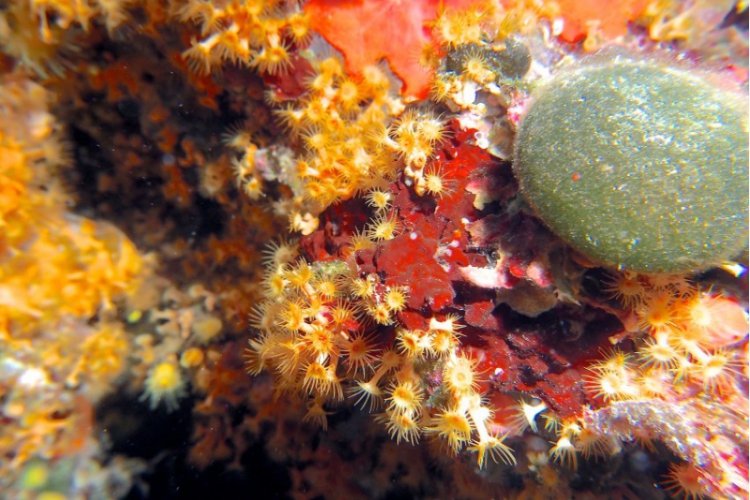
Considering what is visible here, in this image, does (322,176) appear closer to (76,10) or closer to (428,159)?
(428,159)

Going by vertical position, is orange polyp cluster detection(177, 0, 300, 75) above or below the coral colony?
above

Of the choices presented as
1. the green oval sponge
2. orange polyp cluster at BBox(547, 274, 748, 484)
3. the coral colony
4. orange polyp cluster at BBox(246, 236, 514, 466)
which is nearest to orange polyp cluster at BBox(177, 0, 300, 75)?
the coral colony

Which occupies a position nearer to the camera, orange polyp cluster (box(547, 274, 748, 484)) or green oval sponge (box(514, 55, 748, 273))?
green oval sponge (box(514, 55, 748, 273))

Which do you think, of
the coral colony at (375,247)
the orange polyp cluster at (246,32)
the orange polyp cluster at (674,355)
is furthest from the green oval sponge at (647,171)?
the orange polyp cluster at (246,32)

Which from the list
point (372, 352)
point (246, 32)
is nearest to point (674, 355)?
point (372, 352)

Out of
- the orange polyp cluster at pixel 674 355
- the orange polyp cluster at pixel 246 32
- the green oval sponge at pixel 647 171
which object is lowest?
the orange polyp cluster at pixel 674 355

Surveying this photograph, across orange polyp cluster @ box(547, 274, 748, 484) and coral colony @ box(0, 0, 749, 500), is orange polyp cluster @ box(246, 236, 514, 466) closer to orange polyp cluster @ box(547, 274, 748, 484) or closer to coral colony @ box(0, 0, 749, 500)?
coral colony @ box(0, 0, 749, 500)

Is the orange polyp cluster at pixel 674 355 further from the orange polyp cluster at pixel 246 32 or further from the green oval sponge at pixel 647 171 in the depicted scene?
the orange polyp cluster at pixel 246 32
